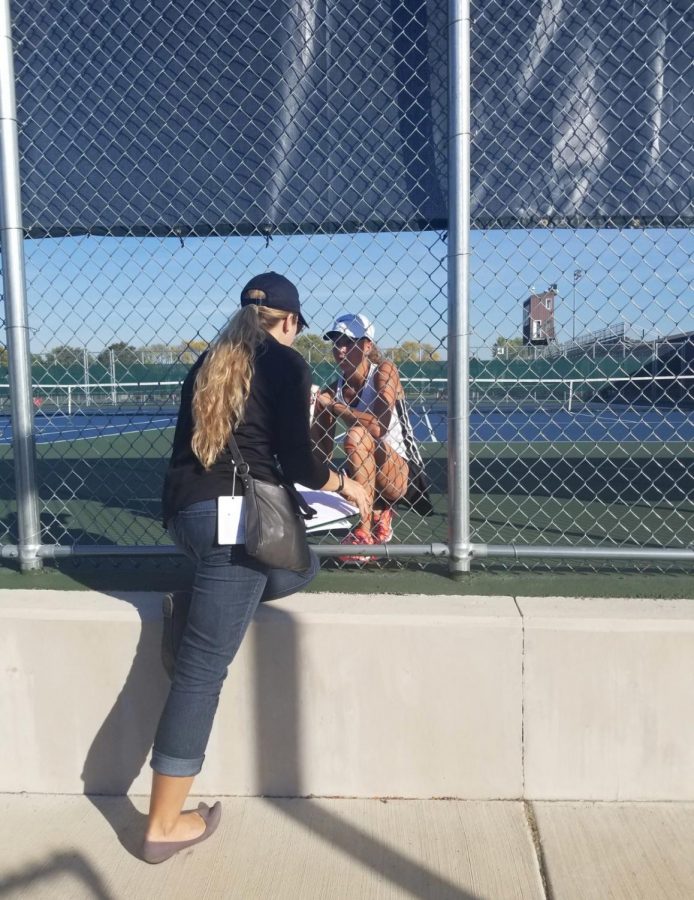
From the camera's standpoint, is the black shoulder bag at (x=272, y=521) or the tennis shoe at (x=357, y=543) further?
the tennis shoe at (x=357, y=543)

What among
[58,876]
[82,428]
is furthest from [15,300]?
[82,428]

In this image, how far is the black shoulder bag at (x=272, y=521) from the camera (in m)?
2.32

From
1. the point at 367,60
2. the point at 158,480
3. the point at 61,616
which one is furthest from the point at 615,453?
the point at 61,616

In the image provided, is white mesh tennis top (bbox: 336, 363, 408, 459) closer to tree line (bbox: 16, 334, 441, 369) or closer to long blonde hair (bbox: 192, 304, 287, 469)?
tree line (bbox: 16, 334, 441, 369)

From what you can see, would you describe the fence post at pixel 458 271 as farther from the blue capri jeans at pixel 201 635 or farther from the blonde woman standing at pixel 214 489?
the blue capri jeans at pixel 201 635

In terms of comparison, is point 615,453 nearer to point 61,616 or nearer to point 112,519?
point 112,519

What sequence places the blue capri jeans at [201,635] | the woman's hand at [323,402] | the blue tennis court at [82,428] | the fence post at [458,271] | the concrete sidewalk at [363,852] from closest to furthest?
the concrete sidewalk at [363,852] → the blue capri jeans at [201,635] → the fence post at [458,271] → the woman's hand at [323,402] → the blue tennis court at [82,428]

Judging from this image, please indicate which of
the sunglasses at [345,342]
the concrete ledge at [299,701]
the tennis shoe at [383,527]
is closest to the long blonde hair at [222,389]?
the concrete ledge at [299,701]

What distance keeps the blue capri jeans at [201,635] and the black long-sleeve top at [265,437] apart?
0.24 ft

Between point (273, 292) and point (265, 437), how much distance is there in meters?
0.49

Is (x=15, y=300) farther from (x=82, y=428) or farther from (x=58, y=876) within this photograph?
(x=82, y=428)

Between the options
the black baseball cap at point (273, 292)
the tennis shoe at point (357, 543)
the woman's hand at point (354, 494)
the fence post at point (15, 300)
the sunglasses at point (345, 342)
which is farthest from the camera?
the sunglasses at point (345, 342)

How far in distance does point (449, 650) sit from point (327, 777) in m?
0.65

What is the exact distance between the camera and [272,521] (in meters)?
2.38
